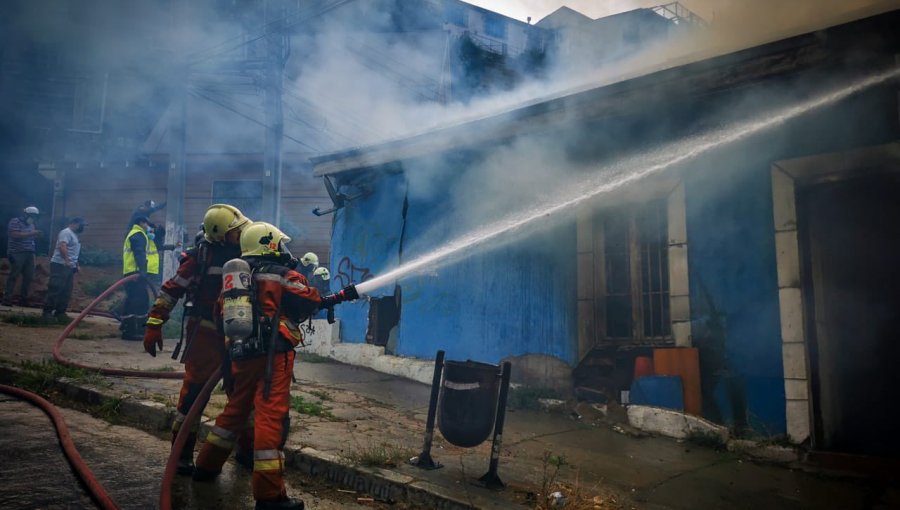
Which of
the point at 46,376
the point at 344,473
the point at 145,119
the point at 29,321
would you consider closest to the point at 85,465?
the point at 344,473

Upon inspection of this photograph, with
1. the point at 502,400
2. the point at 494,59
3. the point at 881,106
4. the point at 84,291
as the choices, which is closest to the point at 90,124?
the point at 84,291

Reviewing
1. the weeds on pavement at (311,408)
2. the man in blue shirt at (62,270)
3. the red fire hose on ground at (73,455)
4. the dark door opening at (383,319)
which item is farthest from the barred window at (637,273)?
the man in blue shirt at (62,270)

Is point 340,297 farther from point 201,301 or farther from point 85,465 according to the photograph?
point 85,465

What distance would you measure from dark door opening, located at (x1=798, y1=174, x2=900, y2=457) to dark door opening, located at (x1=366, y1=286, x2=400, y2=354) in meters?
5.86

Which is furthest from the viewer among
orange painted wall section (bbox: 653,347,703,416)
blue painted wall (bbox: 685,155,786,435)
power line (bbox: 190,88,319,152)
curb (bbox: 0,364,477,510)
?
power line (bbox: 190,88,319,152)

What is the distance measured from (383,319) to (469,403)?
5492 millimetres

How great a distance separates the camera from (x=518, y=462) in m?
4.47

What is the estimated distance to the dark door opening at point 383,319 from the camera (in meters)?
8.98

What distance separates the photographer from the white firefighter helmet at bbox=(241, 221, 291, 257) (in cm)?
364

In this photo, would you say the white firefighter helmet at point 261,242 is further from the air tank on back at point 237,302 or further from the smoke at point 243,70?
the smoke at point 243,70

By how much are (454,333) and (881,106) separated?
565cm

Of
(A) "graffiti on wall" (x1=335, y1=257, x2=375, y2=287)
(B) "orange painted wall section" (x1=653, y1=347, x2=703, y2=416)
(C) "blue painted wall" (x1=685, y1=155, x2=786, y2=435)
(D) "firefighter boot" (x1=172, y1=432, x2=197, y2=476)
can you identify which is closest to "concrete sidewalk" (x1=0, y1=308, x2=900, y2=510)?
(B) "orange painted wall section" (x1=653, y1=347, x2=703, y2=416)

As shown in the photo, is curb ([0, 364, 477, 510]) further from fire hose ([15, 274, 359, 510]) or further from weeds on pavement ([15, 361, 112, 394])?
weeds on pavement ([15, 361, 112, 394])

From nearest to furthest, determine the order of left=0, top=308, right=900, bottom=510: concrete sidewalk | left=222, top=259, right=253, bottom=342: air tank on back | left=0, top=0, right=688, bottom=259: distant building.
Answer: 1. left=222, top=259, right=253, bottom=342: air tank on back
2. left=0, top=308, right=900, bottom=510: concrete sidewalk
3. left=0, top=0, right=688, bottom=259: distant building
